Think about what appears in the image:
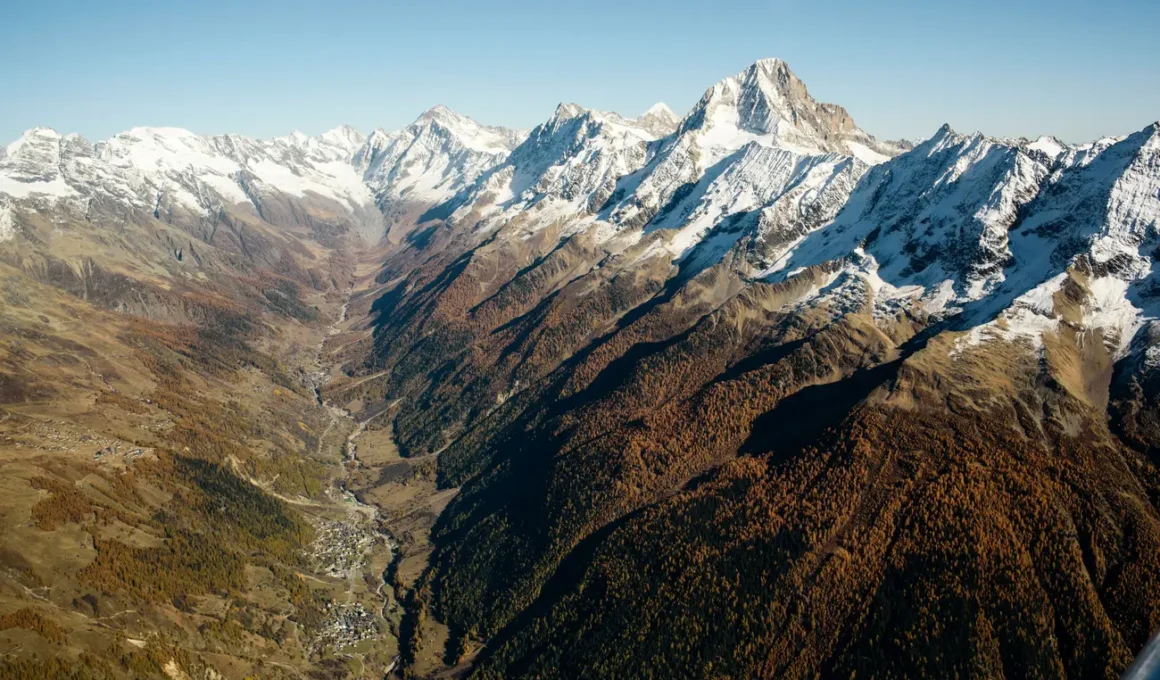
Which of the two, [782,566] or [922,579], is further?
[782,566]

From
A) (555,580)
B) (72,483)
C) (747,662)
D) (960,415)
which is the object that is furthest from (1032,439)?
(72,483)

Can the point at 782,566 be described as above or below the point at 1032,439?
below

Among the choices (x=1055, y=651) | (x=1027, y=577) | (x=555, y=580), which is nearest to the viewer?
(x=1055, y=651)

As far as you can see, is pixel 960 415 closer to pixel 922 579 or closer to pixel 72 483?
pixel 922 579

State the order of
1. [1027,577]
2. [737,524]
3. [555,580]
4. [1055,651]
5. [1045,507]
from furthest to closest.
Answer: [555,580], [737,524], [1045,507], [1027,577], [1055,651]

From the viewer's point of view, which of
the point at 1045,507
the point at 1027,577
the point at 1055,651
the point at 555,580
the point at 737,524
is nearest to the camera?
the point at 1055,651

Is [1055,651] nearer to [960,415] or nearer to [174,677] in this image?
[960,415]

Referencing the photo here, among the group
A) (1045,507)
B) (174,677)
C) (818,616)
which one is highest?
(1045,507)

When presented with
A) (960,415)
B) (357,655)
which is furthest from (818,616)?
(357,655)

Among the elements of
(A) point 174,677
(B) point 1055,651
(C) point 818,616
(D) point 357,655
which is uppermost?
(B) point 1055,651
